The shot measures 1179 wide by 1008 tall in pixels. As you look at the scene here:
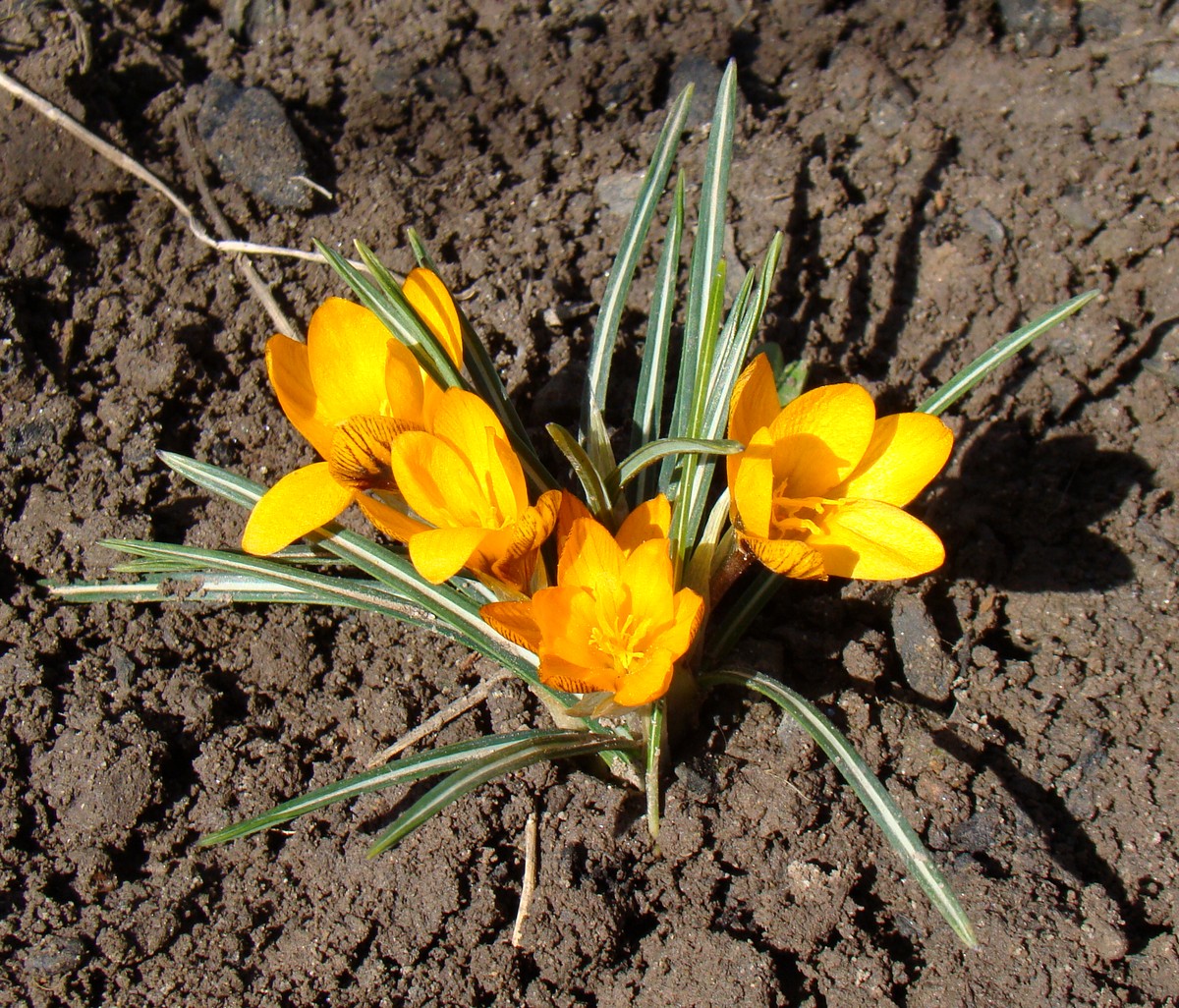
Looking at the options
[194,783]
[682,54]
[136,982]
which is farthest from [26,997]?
[682,54]

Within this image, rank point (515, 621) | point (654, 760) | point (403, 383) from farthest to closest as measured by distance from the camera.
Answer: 1. point (654, 760)
2. point (403, 383)
3. point (515, 621)

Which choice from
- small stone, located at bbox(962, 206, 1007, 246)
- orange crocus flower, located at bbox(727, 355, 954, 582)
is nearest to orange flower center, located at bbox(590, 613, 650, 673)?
orange crocus flower, located at bbox(727, 355, 954, 582)

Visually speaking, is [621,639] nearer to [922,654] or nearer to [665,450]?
[665,450]

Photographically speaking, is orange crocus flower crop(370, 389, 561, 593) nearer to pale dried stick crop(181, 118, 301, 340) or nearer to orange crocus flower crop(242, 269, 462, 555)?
orange crocus flower crop(242, 269, 462, 555)

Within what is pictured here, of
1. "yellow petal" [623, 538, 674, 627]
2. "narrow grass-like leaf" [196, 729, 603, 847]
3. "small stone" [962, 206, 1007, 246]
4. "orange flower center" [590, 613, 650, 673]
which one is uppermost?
"yellow petal" [623, 538, 674, 627]

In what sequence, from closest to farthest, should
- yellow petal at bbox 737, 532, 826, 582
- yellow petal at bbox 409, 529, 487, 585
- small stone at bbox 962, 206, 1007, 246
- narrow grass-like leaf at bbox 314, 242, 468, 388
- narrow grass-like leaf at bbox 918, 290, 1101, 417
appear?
yellow petal at bbox 409, 529, 487, 585
yellow petal at bbox 737, 532, 826, 582
narrow grass-like leaf at bbox 314, 242, 468, 388
narrow grass-like leaf at bbox 918, 290, 1101, 417
small stone at bbox 962, 206, 1007, 246

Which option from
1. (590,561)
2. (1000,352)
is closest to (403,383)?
(590,561)
